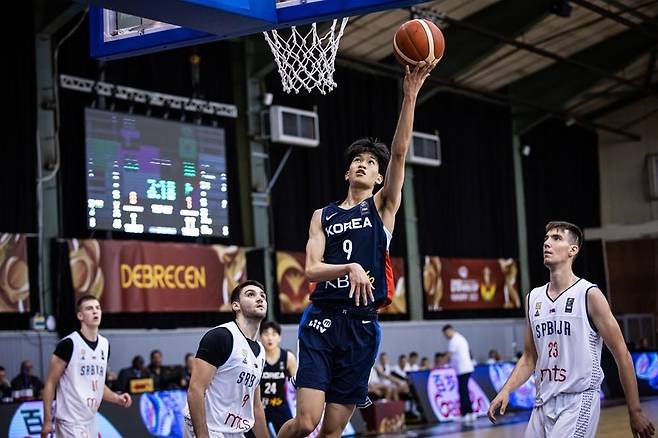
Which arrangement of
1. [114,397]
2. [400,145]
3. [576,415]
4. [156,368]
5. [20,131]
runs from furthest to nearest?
[156,368] < [20,131] < [114,397] < [576,415] < [400,145]

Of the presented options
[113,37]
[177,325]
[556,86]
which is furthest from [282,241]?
[113,37]

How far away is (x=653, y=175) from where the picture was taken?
30.8 m

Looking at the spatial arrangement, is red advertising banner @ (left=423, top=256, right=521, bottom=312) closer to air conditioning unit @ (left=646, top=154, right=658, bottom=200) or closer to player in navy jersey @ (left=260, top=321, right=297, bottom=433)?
air conditioning unit @ (left=646, top=154, right=658, bottom=200)

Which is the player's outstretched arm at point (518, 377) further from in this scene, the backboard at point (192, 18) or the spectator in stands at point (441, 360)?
the spectator in stands at point (441, 360)

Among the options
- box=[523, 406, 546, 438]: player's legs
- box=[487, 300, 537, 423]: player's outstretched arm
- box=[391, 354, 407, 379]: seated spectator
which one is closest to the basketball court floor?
box=[391, 354, 407, 379]: seated spectator

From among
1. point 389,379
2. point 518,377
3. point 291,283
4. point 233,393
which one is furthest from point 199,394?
point 291,283

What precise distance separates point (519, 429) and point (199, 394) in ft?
33.7

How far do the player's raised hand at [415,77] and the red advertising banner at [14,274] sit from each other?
459 inches

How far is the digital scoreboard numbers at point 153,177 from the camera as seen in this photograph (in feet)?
55.7

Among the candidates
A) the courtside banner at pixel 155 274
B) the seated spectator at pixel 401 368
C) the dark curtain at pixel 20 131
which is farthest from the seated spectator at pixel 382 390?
the dark curtain at pixel 20 131

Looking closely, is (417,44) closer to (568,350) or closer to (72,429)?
(568,350)

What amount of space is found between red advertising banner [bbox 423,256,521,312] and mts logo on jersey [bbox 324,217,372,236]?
18558 millimetres

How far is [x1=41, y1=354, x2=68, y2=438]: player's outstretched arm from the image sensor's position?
8883mm

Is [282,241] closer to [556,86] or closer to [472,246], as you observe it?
[472,246]
